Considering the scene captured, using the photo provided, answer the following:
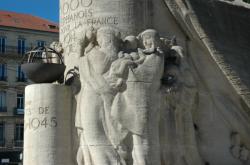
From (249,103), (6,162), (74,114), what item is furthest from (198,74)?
(6,162)

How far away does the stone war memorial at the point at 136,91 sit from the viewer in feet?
37.4

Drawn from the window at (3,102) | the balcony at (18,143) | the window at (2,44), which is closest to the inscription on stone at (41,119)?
the balcony at (18,143)

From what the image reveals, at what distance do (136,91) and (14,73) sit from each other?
3506 centimetres

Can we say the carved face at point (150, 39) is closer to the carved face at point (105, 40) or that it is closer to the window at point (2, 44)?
the carved face at point (105, 40)

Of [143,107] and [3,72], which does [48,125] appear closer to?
[143,107]

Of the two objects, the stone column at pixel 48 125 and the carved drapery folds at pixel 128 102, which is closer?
the carved drapery folds at pixel 128 102

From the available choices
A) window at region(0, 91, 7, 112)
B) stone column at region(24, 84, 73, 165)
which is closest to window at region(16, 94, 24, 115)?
window at region(0, 91, 7, 112)

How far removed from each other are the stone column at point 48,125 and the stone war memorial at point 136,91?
22mm

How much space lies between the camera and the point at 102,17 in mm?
12547

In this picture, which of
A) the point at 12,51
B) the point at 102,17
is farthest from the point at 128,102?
the point at 12,51

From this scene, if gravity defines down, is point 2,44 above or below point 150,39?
above

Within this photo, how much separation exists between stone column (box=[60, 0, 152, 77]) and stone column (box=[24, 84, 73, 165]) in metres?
1.16

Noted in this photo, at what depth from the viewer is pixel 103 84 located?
11.4 meters

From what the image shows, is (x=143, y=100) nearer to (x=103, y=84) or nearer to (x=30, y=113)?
(x=103, y=84)
